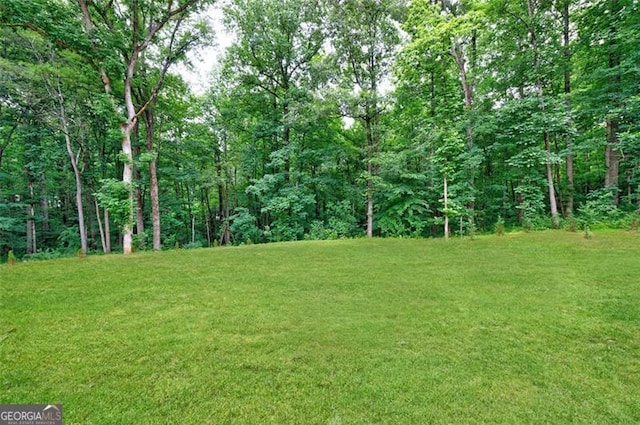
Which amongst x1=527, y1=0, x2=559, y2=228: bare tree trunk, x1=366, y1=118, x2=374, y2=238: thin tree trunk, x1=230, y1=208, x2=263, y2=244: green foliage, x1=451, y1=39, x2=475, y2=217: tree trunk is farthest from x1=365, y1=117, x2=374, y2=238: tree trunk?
x1=527, y1=0, x2=559, y2=228: bare tree trunk

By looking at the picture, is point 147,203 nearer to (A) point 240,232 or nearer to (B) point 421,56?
(A) point 240,232

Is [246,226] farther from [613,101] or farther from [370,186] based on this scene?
[613,101]

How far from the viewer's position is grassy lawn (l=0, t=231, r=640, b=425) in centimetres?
196

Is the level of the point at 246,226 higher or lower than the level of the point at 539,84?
lower

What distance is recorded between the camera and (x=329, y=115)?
1172 cm

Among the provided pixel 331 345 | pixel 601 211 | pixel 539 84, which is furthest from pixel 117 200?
pixel 601 211

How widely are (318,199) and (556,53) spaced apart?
11257 mm

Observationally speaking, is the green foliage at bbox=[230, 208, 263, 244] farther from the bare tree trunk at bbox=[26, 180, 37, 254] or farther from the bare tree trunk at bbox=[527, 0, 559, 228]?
the bare tree trunk at bbox=[527, 0, 559, 228]

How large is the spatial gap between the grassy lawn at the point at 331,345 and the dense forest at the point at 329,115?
16.1 feet

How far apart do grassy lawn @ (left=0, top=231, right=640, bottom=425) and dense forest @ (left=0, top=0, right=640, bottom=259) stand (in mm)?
4901

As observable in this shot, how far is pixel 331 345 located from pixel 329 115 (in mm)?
10646

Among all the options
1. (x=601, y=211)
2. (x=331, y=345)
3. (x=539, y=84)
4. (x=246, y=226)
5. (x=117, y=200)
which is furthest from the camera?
(x=246, y=226)

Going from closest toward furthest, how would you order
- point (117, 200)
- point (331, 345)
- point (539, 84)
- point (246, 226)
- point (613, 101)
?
point (331, 345)
point (117, 200)
point (613, 101)
point (539, 84)
point (246, 226)

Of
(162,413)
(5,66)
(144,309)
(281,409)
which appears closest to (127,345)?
(144,309)
